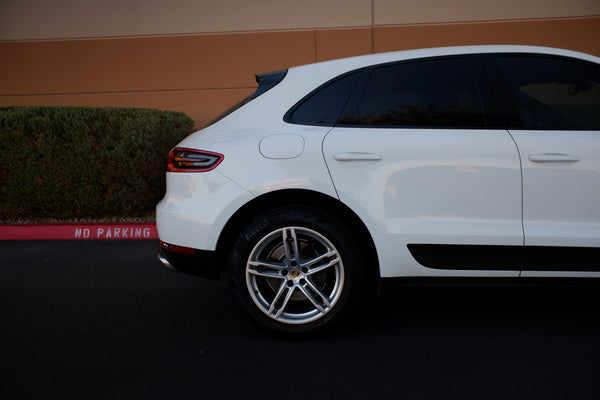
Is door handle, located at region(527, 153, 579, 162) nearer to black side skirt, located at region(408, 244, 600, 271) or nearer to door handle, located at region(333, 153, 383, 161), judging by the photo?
black side skirt, located at region(408, 244, 600, 271)

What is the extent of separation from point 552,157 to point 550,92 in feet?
1.56

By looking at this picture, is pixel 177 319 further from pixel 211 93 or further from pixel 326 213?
pixel 211 93

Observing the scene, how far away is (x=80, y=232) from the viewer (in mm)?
6031

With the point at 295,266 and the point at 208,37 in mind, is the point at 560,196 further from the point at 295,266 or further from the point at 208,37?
the point at 208,37

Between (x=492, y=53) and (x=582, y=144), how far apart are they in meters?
0.76

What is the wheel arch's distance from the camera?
2.90 metres

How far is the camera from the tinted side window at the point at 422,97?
293 centimetres

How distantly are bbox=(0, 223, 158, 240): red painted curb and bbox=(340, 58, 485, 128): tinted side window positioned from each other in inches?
153

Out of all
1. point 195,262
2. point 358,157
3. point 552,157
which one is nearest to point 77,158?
point 195,262

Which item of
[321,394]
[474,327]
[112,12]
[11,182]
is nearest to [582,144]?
[474,327]

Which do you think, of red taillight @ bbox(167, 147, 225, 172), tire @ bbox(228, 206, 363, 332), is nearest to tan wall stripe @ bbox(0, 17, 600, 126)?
red taillight @ bbox(167, 147, 225, 172)

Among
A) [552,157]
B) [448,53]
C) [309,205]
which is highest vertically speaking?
[448,53]

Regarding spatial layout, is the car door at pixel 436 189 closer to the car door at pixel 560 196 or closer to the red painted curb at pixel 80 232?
the car door at pixel 560 196

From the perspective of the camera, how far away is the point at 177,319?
3.39 m
